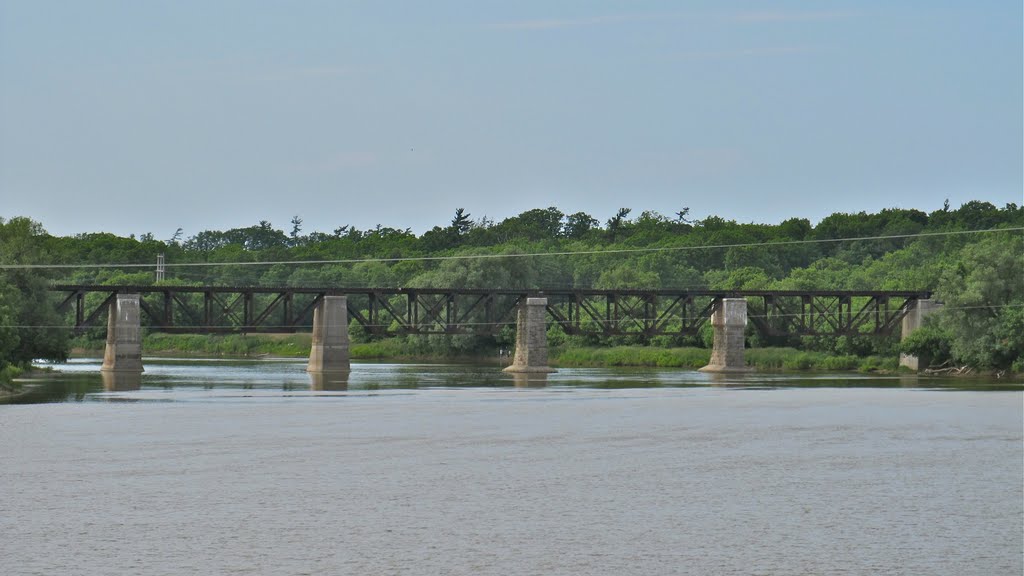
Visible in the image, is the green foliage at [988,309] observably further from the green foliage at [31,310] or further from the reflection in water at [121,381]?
the green foliage at [31,310]

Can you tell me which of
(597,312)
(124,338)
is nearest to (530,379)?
(124,338)

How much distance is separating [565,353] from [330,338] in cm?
3655

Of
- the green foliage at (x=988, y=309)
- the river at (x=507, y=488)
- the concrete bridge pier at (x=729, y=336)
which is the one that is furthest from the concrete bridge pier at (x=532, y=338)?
the river at (x=507, y=488)

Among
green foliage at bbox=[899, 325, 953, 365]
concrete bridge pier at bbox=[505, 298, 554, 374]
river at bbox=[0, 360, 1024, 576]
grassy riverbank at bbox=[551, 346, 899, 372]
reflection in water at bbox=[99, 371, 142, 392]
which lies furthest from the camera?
grassy riverbank at bbox=[551, 346, 899, 372]

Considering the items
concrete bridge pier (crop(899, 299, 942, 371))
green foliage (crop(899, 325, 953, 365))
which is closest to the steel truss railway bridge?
concrete bridge pier (crop(899, 299, 942, 371))

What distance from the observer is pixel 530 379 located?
378ft

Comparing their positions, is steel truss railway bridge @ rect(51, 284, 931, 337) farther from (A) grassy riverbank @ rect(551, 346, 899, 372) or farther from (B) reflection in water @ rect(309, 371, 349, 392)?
(B) reflection in water @ rect(309, 371, 349, 392)

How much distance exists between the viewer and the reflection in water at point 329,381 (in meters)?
95.1

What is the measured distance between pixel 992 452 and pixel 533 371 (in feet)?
268

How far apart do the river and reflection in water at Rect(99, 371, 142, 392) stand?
16.0 meters

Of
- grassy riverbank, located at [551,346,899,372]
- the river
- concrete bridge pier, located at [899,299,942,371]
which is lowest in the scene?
the river

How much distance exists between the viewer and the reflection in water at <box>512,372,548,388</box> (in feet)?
336

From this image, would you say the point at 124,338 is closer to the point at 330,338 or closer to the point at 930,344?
the point at 330,338

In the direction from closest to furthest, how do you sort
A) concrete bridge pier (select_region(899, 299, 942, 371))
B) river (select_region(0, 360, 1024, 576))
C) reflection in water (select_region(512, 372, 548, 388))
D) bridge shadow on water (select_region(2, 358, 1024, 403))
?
1. river (select_region(0, 360, 1024, 576))
2. bridge shadow on water (select_region(2, 358, 1024, 403))
3. reflection in water (select_region(512, 372, 548, 388))
4. concrete bridge pier (select_region(899, 299, 942, 371))
